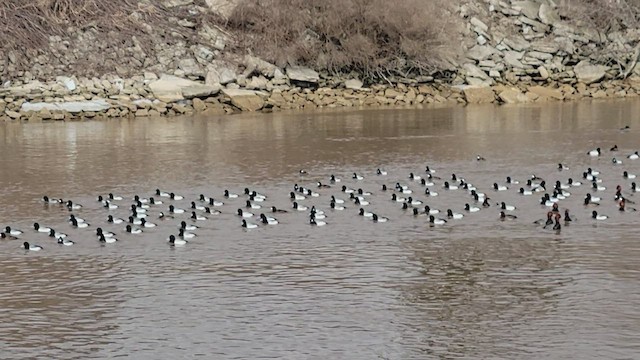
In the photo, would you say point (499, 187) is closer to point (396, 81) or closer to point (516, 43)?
point (396, 81)

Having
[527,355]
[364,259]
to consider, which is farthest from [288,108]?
[527,355]

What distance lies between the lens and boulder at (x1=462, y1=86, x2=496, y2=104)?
5519 cm

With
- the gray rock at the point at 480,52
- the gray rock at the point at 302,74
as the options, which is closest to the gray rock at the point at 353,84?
the gray rock at the point at 302,74

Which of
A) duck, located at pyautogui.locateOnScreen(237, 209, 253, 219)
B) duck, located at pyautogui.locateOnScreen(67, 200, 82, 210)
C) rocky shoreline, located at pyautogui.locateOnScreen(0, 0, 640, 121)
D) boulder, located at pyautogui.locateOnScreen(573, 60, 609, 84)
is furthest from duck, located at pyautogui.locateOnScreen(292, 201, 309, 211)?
boulder, located at pyautogui.locateOnScreen(573, 60, 609, 84)

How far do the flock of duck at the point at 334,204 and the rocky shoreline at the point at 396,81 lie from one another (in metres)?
22.4

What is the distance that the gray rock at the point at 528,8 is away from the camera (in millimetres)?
61844

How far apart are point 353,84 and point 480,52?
7786 mm

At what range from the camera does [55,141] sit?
42344 millimetres

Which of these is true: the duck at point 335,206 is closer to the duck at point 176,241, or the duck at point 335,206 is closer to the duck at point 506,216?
the duck at point 506,216

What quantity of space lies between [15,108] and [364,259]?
1323 inches

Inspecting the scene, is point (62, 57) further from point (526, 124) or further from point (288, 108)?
point (526, 124)

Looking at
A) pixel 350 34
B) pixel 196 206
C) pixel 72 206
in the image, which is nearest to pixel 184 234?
pixel 196 206

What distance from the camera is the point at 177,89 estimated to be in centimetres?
5353

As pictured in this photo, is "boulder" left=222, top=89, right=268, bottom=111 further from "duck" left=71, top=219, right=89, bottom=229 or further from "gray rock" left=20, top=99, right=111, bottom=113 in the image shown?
"duck" left=71, top=219, right=89, bottom=229
